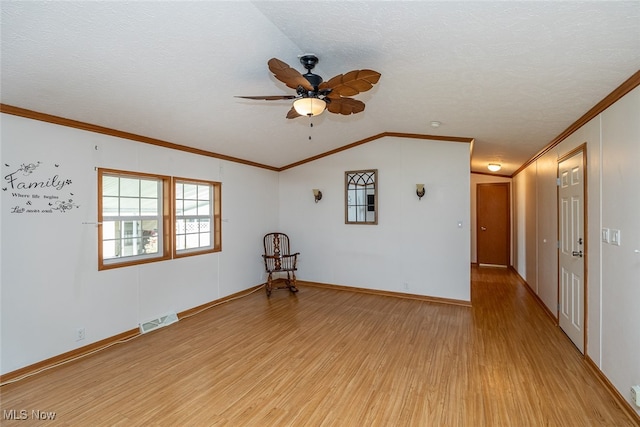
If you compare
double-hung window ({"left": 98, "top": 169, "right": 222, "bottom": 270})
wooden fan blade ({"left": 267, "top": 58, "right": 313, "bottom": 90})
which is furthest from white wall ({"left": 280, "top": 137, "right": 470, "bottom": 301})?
wooden fan blade ({"left": 267, "top": 58, "right": 313, "bottom": 90})

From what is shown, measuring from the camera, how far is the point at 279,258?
17.8 feet

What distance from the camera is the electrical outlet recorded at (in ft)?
6.32

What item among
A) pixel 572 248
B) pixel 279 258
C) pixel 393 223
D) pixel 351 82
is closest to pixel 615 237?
pixel 572 248

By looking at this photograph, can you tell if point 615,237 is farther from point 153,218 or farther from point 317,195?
point 153,218

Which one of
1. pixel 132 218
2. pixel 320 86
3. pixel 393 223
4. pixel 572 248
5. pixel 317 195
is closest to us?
pixel 320 86

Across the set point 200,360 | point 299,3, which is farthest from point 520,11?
point 200,360

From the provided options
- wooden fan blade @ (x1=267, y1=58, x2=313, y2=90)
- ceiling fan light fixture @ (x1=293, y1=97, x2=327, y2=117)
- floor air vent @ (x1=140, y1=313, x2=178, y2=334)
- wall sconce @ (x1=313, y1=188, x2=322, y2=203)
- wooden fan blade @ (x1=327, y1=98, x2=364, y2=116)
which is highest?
wooden fan blade @ (x1=267, y1=58, x2=313, y2=90)

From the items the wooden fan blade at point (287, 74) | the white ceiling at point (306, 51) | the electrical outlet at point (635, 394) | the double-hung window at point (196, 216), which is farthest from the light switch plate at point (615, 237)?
the double-hung window at point (196, 216)

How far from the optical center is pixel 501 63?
2191 mm

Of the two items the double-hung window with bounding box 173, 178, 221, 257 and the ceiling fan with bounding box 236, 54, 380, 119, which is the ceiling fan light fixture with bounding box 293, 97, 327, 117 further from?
the double-hung window with bounding box 173, 178, 221, 257

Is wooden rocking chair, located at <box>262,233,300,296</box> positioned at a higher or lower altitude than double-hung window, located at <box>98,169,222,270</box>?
lower

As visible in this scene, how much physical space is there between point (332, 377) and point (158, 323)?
2416 millimetres

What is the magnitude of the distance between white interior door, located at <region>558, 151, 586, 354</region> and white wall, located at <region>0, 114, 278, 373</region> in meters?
4.60

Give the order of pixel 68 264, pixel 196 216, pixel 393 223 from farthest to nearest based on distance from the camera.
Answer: pixel 393 223 → pixel 196 216 → pixel 68 264
